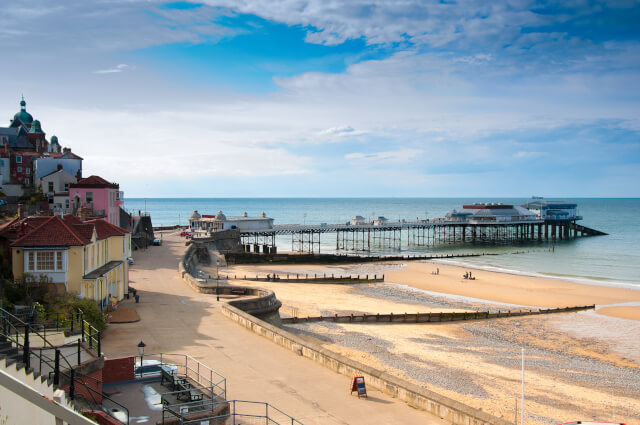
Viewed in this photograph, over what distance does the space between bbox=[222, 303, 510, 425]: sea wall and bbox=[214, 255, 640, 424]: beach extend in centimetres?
597

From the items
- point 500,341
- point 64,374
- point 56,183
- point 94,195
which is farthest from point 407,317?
point 56,183

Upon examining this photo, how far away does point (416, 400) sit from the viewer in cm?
1455

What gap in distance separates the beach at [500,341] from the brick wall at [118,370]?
1254cm

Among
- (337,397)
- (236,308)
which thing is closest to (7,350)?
(337,397)

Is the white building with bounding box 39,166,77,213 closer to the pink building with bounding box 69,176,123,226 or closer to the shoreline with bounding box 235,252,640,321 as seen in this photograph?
the pink building with bounding box 69,176,123,226

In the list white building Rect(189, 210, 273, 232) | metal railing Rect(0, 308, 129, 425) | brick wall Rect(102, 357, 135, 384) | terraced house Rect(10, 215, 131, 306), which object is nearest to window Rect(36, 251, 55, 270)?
terraced house Rect(10, 215, 131, 306)

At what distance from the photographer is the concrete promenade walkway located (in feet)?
46.5

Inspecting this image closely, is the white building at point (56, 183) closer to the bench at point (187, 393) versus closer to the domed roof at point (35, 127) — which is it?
the domed roof at point (35, 127)

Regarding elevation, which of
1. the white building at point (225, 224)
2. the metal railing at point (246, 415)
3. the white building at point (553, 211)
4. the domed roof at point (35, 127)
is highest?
the domed roof at point (35, 127)

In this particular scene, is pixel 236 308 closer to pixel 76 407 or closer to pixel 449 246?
pixel 76 407

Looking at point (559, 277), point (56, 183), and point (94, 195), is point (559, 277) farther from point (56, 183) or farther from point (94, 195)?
point (56, 183)

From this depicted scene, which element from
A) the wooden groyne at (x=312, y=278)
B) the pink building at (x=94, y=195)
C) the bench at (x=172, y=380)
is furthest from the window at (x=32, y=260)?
the wooden groyne at (x=312, y=278)

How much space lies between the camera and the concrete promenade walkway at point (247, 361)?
14.2m

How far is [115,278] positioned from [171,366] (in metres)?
14.9
